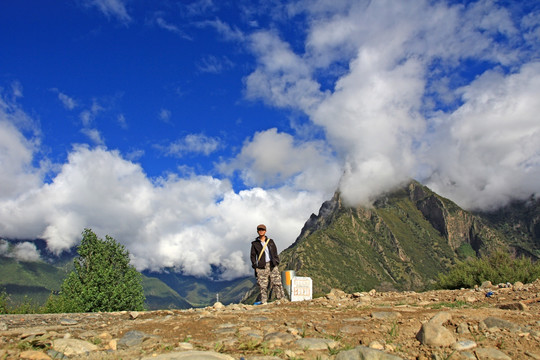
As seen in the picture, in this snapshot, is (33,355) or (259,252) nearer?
(33,355)

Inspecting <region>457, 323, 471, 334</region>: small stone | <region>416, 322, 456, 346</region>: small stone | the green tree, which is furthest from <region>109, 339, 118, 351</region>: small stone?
the green tree

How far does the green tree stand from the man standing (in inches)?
628

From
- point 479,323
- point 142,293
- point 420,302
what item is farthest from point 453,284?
point 142,293

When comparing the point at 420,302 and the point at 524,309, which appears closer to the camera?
the point at 524,309

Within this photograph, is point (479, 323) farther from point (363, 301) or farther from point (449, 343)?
point (363, 301)

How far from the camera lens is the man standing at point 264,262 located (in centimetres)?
1348

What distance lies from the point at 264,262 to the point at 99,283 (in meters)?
18.3

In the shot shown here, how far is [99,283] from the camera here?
26.4 m

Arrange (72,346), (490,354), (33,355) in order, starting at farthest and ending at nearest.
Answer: (72,346), (490,354), (33,355)

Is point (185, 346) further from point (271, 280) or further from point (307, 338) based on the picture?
point (271, 280)

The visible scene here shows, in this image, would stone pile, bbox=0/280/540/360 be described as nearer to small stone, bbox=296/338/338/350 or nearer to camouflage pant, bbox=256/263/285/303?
small stone, bbox=296/338/338/350

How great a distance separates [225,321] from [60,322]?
479 cm

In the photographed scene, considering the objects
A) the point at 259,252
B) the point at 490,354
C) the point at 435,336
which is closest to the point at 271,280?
the point at 259,252

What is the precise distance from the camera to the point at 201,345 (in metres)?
6.06
